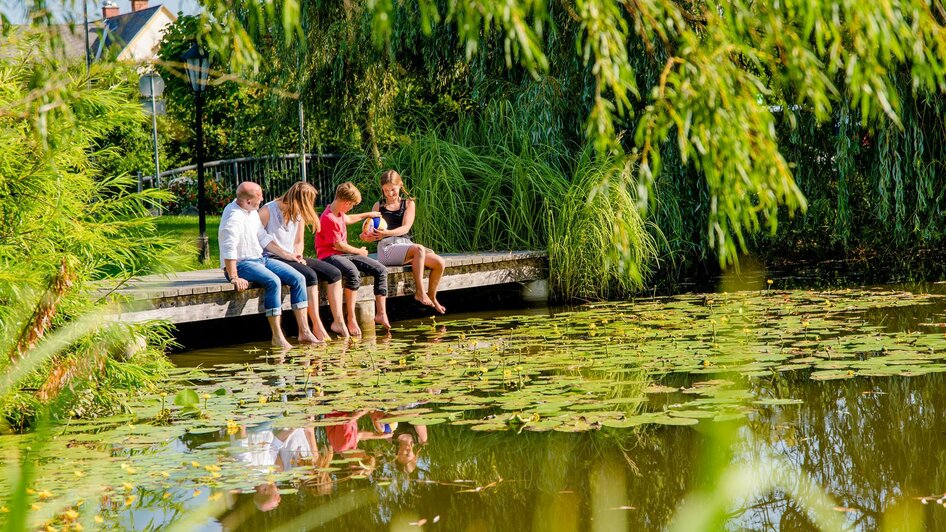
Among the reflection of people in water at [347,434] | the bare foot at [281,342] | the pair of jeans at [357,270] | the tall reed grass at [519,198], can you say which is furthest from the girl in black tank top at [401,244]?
the reflection of people in water at [347,434]

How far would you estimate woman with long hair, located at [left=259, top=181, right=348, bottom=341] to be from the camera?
27.9ft

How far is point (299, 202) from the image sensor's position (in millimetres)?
8492

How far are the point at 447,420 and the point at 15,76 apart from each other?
2672 millimetres

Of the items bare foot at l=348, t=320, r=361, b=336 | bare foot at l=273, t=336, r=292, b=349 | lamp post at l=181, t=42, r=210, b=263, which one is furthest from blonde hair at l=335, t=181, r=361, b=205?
lamp post at l=181, t=42, r=210, b=263

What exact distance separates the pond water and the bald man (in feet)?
1.84

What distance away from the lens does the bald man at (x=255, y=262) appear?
8.13 metres

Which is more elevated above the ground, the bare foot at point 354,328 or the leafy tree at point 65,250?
the leafy tree at point 65,250

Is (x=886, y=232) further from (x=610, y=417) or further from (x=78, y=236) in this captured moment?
(x=78, y=236)

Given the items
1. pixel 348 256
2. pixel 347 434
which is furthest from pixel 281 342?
pixel 347 434

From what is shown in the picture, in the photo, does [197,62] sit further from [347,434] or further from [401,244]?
[347,434]

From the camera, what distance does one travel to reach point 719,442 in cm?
154

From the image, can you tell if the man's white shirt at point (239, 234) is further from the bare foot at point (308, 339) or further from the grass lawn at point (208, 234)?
the grass lawn at point (208, 234)

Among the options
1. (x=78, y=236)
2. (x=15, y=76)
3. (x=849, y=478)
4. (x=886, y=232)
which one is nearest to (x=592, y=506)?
(x=849, y=478)

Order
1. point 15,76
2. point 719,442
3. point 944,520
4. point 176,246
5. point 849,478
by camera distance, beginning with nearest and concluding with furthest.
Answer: point 719,442, point 944,520, point 849,478, point 15,76, point 176,246
